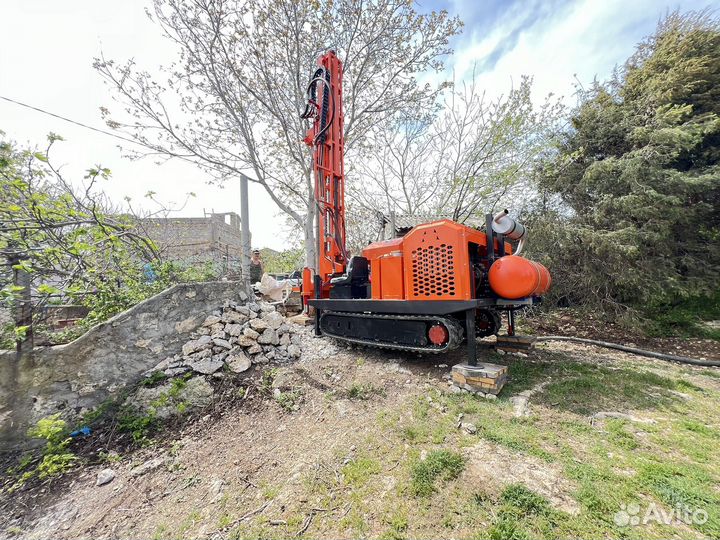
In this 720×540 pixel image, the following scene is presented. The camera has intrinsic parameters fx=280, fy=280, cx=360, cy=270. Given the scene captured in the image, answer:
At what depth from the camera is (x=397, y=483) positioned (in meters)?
1.78

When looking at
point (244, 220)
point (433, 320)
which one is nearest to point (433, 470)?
point (433, 320)

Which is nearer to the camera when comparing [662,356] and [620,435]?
[620,435]

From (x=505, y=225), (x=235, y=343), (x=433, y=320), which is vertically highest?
(x=505, y=225)

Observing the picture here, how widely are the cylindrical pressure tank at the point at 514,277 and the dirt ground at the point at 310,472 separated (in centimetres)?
106

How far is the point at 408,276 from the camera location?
11.1 ft

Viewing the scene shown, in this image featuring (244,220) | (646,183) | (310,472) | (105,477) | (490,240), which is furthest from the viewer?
(646,183)

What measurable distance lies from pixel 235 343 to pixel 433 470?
2989 mm

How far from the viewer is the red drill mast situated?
4438mm

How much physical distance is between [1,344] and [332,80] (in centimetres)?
521

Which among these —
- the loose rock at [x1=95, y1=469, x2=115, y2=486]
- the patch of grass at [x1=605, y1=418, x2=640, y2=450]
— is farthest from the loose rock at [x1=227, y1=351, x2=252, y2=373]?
the patch of grass at [x1=605, y1=418, x2=640, y2=450]

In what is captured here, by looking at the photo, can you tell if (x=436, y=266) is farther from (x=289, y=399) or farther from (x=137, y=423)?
(x=137, y=423)

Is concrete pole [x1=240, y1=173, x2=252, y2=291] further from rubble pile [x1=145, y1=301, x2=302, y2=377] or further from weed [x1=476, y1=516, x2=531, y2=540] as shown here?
weed [x1=476, y1=516, x2=531, y2=540]

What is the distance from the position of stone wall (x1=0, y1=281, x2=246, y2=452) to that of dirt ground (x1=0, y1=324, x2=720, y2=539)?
0.83 metres

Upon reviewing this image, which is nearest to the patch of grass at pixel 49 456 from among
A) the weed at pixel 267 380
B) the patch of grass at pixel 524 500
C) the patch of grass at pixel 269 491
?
the weed at pixel 267 380
